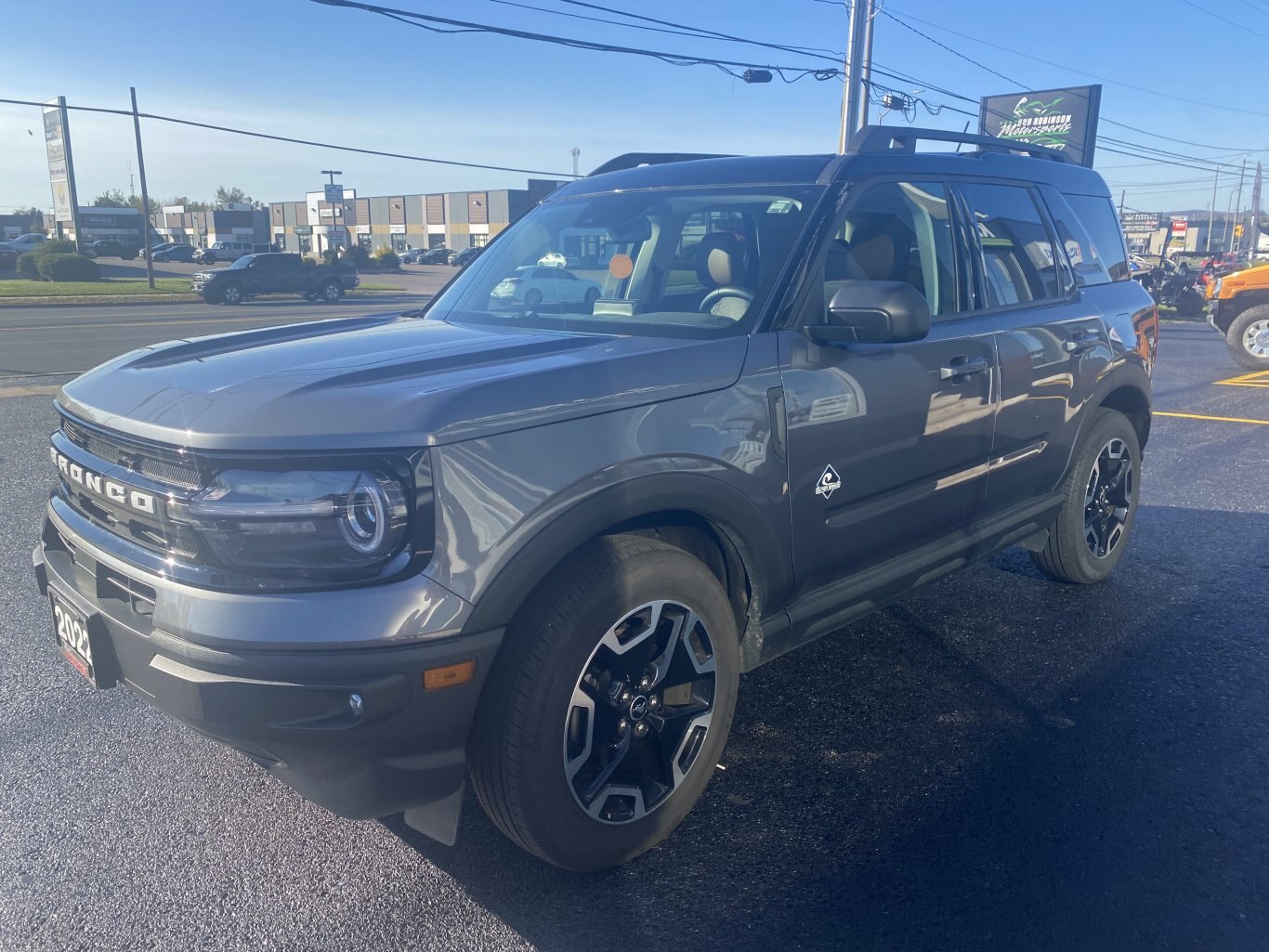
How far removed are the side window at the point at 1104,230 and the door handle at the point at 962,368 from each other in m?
1.58

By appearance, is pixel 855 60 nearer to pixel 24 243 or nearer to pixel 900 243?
pixel 900 243

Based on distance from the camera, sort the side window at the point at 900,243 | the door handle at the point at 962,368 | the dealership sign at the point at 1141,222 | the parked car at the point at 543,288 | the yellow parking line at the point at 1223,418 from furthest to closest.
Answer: the dealership sign at the point at 1141,222
the yellow parking line at the point at 1223,418
the parked car at the point at 543,288
the door handle at the point at 962,368
the side window at the point at 900,243

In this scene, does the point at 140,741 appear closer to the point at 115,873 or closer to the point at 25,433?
the point at 115,873

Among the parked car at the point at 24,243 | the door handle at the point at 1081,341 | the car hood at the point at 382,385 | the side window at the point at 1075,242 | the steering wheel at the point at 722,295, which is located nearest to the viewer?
the car hood at the point at 382,385

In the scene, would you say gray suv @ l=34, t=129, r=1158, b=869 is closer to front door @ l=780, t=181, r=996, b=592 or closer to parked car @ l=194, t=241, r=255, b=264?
front door @ l=780, t=181, r=996, b=592

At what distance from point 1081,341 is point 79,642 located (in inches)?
159

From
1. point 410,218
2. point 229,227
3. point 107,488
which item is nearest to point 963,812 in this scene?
point 107,488

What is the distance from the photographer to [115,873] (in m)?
2.71

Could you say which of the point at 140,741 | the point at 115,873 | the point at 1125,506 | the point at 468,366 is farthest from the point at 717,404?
the point at 1125,506

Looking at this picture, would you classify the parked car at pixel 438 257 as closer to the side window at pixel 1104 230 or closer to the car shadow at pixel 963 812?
the side window at pixel 1104 230

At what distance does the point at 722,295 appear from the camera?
3.28 metres

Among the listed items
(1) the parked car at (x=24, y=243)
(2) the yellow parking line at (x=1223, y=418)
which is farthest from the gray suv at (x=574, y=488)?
(1) the parked car at (x=24, y=243)

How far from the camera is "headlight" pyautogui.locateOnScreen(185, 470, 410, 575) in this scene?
222cm

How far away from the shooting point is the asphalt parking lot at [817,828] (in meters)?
2.52
